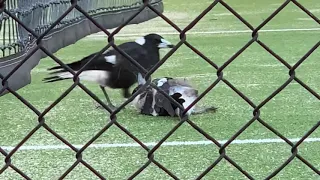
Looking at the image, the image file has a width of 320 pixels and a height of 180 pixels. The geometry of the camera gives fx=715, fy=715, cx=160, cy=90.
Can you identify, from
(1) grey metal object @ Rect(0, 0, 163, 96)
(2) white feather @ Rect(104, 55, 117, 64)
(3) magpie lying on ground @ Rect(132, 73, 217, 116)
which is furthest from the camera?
(1) grey metal object @ Rect(0, 0, 163, 96)

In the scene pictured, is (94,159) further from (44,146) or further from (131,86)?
(131,86)

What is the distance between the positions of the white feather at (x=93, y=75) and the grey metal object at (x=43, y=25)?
0.25 m

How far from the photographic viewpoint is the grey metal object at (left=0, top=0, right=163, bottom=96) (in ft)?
14.5

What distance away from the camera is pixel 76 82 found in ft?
4.80

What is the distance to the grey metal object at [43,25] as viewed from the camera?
4.43 m

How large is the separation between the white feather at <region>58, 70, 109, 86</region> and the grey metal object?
247mm

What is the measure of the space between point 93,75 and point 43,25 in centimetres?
262

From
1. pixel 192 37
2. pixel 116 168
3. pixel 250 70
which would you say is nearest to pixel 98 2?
pixel 192 37

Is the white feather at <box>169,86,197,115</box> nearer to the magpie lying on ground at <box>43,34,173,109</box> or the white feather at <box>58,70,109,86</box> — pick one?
the magpie lying on ground at <box>43,34,173,109</box>

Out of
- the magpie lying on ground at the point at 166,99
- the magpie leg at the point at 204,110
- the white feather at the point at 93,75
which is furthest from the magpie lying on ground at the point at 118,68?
the magpie leg at the point at 204,110

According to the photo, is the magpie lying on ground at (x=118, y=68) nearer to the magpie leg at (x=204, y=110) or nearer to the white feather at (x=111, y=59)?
the white feather at (x=111, y=59)

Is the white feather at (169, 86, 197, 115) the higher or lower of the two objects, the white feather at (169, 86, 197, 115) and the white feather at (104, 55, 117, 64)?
the lower

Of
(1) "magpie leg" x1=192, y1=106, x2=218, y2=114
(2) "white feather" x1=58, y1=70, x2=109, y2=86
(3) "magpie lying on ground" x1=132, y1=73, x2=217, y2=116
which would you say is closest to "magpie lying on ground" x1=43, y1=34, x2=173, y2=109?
(2) "white feather" x1=58, y1=70, x2=109, y2=86

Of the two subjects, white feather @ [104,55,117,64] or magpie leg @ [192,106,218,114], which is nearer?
magpie leg @ [192,106,218,114]
